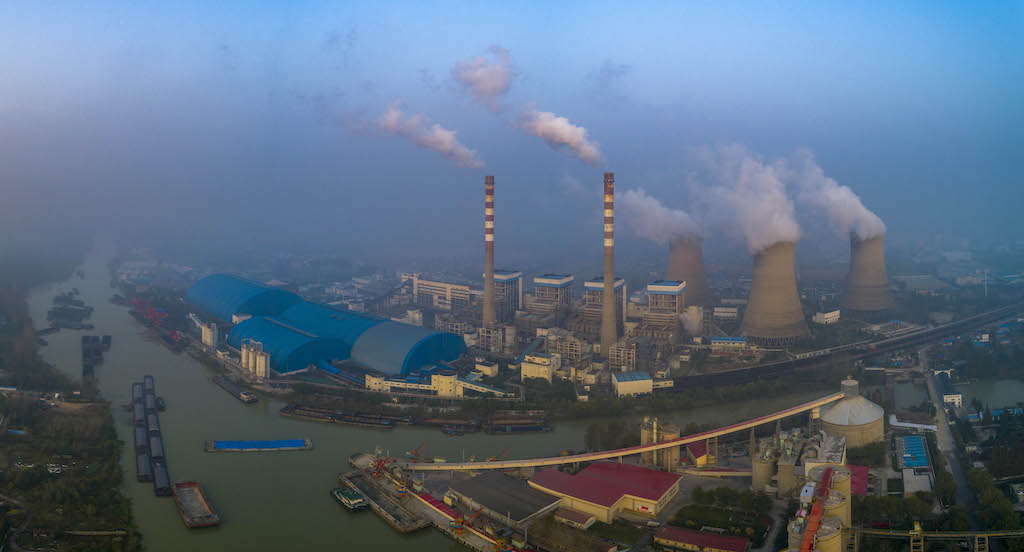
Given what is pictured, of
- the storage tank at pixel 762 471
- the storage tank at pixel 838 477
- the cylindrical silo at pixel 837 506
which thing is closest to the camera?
the cylindrical silo at pixel 837 506

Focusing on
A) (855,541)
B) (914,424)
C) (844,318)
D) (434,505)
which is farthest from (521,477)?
(844,318)

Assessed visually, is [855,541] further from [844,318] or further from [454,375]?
[844,318]

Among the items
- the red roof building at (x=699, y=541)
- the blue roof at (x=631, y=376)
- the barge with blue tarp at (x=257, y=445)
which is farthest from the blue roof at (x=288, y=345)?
the red roof building at (x=699, y=541)

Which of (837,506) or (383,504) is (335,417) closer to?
(383,504)

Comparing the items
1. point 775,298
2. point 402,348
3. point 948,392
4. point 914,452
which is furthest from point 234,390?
point 948,392

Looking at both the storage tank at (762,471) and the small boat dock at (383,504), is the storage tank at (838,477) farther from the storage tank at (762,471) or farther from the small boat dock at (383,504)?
the small boat dock at (383,504)

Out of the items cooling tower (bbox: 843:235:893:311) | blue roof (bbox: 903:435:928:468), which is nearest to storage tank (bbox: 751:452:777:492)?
blue roof (bbox: 903:435:928:468)
